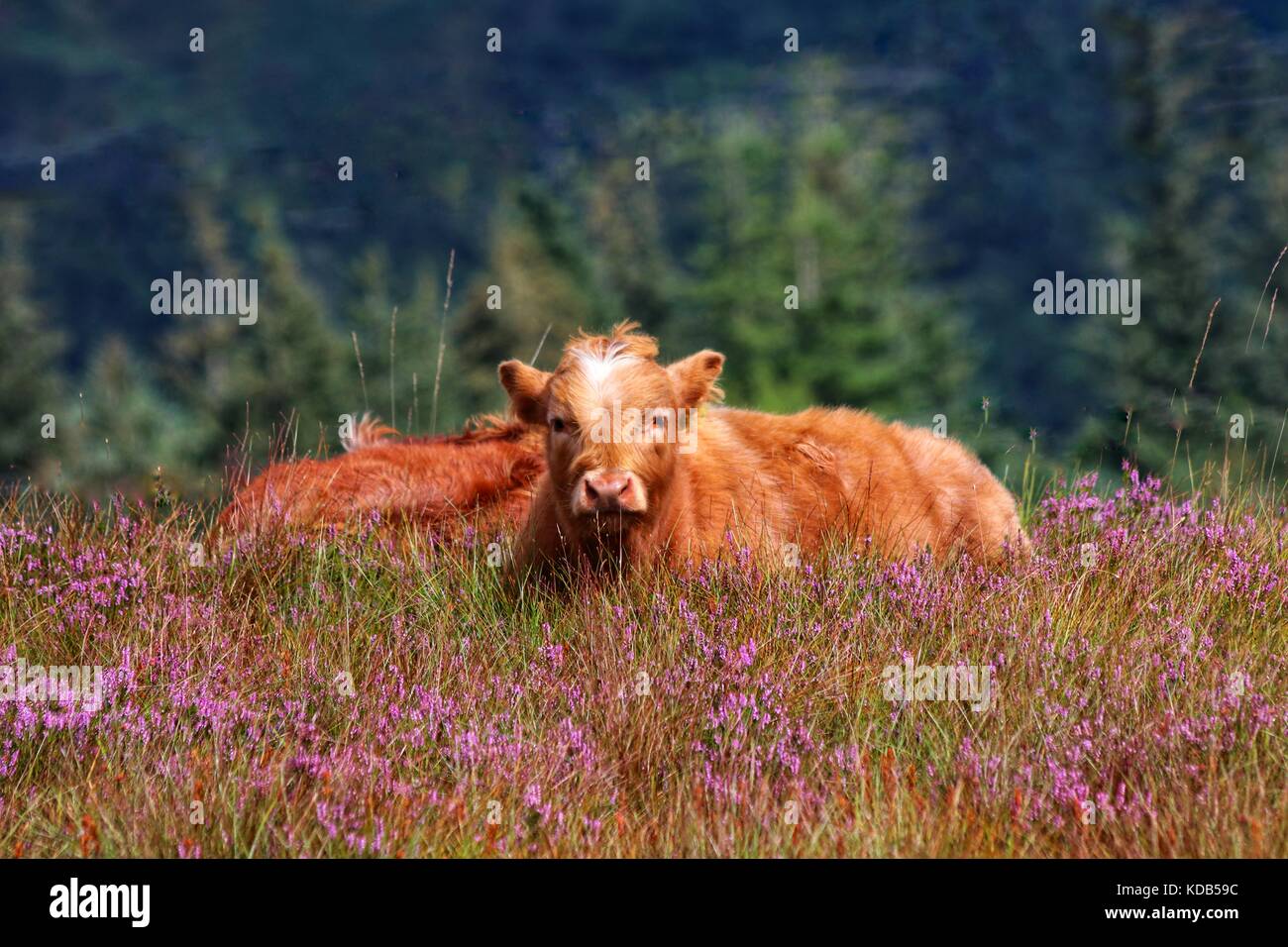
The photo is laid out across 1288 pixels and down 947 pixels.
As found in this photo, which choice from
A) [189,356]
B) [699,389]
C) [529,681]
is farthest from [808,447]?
[189,356]

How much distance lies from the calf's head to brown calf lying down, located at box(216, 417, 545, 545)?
893 millimetres

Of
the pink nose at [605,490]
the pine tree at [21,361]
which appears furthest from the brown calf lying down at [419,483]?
the pine tree at [21,361]

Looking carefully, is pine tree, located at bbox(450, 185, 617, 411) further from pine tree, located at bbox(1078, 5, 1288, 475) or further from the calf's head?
the calf's head

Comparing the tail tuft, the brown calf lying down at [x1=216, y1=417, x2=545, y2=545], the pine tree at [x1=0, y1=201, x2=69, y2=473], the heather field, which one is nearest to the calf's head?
the heather field

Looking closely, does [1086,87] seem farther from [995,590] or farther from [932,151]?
[995,590]

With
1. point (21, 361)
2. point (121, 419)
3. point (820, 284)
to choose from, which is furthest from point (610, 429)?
point (820, 284)

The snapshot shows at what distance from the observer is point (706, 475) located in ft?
22.0

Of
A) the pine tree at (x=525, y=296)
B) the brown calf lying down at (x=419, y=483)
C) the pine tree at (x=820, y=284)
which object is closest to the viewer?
the brown calf lying down at (x=419, y=483)

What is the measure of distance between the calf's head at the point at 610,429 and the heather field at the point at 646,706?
41cm

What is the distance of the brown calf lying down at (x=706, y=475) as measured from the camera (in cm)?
588

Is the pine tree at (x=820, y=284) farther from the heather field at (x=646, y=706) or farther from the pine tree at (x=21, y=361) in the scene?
the heather field at (x=646, y=706)

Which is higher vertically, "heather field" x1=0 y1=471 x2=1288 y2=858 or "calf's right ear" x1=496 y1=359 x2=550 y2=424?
"calf's right ear" x1=496 y1=359 x2=550 y2=424

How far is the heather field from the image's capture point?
11.6 feet
